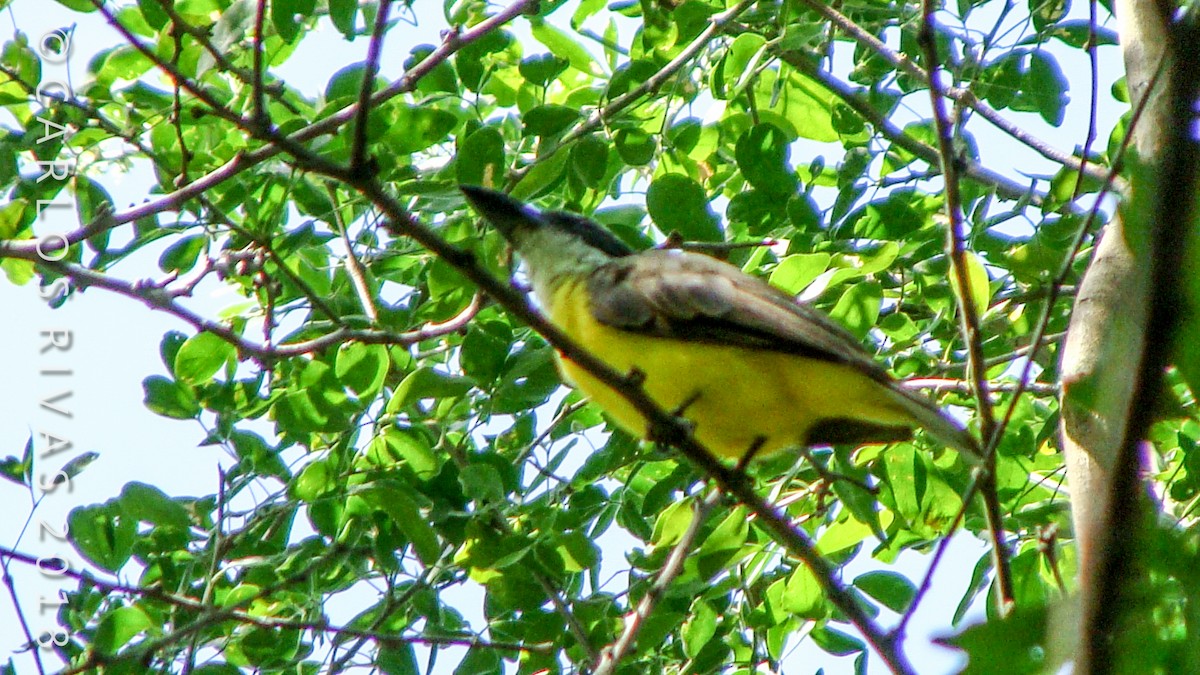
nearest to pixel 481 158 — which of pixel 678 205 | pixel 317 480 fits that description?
pixel 678 205

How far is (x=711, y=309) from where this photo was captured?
3969mm

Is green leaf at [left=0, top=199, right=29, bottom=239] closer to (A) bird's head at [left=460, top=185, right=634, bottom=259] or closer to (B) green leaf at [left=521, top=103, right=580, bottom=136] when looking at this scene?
(A) bird's head at [left=460, top=185, right=634, bottom=259]

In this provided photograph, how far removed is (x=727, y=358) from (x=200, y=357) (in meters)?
1.80

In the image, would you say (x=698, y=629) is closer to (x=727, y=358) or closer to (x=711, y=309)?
(x=727, y=358)

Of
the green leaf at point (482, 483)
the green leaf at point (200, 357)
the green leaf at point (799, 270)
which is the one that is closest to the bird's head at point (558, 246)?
the green leaf at point (799, 270)

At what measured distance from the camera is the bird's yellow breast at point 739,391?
152 inches

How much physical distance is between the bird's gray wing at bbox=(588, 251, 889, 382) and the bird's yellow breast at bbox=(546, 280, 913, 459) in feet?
0.17

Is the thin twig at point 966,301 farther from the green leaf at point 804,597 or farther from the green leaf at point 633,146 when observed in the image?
the green leaf at point 633,146

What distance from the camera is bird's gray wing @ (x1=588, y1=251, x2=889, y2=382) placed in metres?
3.79

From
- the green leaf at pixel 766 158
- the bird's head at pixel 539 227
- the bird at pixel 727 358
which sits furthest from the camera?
the green leaf at pixel 766 158

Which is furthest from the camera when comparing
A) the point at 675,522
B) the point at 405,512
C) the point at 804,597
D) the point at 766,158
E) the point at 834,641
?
the point at 834,641

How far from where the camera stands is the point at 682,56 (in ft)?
13.6

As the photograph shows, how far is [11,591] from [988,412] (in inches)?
112

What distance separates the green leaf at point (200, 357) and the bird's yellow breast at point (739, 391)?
1.20m
